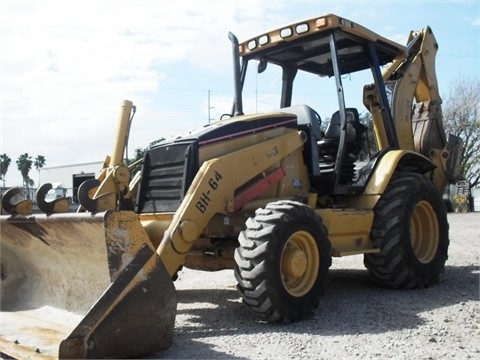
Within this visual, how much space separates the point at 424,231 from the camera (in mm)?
7559

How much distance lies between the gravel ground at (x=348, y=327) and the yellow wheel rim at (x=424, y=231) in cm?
48

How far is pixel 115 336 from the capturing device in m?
3.92

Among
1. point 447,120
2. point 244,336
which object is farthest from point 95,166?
point 244,336

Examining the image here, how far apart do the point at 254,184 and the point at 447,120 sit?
33218 mm

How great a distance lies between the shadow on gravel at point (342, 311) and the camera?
4859mm

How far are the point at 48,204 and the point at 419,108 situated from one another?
6.08m

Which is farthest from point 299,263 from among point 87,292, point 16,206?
point 16,206

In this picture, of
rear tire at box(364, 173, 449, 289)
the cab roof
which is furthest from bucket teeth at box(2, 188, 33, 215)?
rear tire at box(364, 173, 449, 289)

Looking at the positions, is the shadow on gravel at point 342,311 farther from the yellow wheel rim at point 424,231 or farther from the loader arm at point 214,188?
the loader arm at point 214,188

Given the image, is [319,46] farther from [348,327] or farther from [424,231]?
[348,327]

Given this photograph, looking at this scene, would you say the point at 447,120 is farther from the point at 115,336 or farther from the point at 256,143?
the point at 115,336

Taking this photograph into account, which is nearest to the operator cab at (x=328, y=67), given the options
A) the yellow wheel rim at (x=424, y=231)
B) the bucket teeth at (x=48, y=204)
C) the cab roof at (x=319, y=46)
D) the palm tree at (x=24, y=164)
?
the cab roof at (x=319, y=46)

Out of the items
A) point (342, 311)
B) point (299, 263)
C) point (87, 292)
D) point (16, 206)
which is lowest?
point (342, 311)

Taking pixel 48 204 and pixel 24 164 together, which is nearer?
pixel 48 204
